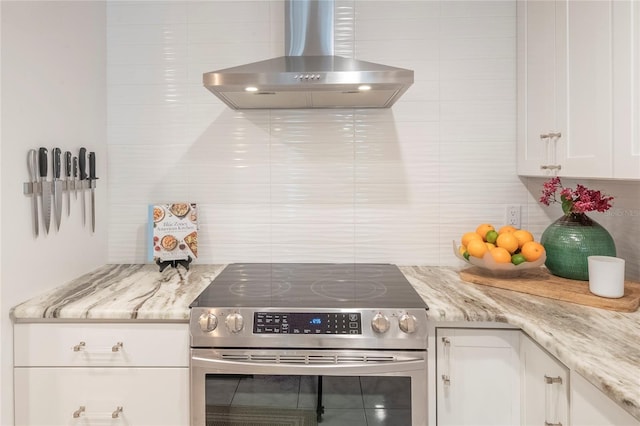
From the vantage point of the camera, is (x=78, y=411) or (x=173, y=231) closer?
(x=78, y=411)

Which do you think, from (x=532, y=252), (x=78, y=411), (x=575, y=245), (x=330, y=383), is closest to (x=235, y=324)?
(x=330, y=383)

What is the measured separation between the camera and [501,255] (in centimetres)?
156

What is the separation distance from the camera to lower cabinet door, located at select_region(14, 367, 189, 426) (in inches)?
52.9

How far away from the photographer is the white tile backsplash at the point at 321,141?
1.94m

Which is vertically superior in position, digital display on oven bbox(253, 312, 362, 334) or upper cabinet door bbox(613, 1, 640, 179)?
upper cabinet door bbox(613, 1, 640, 179)

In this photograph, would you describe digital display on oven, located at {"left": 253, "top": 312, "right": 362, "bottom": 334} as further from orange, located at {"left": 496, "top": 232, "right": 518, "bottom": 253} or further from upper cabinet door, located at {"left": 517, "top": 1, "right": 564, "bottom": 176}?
upper cabinet door, located at {"left": 517, "top": 1, "right": 564, "bottom": 176}

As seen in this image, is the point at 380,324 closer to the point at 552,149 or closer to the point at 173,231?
the point at 552,149

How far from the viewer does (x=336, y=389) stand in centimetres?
128

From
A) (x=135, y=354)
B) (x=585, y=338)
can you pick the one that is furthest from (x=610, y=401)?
(x=135, y=354)

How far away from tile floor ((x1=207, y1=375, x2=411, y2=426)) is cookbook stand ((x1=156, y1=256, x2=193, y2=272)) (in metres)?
0.74

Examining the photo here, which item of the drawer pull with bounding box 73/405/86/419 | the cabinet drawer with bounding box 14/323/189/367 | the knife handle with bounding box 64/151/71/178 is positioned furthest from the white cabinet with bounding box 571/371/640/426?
the knife handle with bounding box 64/151/71/178

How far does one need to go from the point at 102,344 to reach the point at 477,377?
4.02ft

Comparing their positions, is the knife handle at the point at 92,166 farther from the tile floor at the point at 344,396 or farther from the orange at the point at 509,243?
the orange at the point at 509,243

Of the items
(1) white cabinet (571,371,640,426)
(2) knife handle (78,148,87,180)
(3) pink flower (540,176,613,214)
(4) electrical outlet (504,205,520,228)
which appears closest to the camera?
(1) white cabinet (571,371,640,426)
